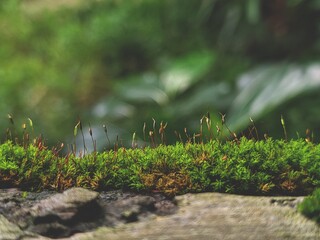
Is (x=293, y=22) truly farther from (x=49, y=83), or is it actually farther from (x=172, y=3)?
(x=49, y=83)

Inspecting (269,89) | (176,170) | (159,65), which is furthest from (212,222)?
(159,65)

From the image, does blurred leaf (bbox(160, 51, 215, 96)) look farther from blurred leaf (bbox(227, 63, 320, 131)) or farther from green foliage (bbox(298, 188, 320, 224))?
green foliage (bbox(298, 188, 320, 224))

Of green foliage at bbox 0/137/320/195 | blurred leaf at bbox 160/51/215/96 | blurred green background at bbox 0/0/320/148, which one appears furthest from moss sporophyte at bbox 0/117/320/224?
blurred leaf at bbox 160/51/215/96

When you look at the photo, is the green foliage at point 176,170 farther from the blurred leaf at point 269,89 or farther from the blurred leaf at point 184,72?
the blurred leaf at point 184,72

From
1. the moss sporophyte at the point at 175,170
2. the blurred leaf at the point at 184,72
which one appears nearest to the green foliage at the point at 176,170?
the moss sporophyte at the point at 175,170

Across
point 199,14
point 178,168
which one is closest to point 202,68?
point 199,14

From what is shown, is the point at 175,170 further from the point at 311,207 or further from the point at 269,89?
the point at 269,89
